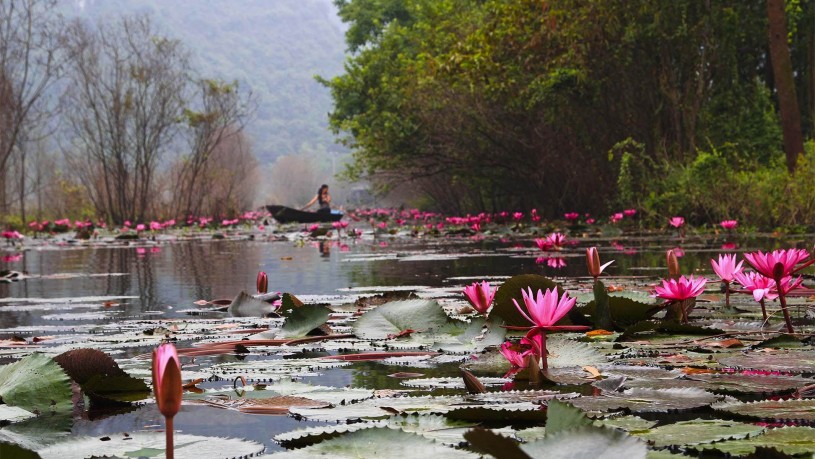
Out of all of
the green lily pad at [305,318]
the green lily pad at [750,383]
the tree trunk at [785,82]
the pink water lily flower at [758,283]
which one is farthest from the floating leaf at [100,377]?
the tree trunk at [785,82]

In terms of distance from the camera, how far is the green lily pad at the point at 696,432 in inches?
51.8

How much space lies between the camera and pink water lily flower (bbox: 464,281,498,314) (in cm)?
264

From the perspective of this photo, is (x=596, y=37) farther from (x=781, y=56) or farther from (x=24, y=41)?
(x=24, y=41)

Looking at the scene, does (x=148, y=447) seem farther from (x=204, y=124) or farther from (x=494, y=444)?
(x=204, y=124)

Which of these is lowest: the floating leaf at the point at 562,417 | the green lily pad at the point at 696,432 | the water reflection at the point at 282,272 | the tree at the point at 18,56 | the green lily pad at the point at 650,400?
the water reflection at the point at 282,272

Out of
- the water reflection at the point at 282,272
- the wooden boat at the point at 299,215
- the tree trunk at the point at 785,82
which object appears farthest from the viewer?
the wooden boat at the point at 299,215

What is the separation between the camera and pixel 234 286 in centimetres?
550

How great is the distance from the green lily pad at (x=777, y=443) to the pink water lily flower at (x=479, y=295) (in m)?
1.33

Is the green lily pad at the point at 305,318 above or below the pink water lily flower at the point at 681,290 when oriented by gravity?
below

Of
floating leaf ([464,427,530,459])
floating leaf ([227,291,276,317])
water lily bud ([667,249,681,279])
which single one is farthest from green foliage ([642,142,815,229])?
floating leaf ([464,427,530,459])

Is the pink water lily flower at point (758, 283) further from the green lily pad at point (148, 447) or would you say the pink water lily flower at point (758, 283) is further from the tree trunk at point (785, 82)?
the tree trunk at point (785, 82)

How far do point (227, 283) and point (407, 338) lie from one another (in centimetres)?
328

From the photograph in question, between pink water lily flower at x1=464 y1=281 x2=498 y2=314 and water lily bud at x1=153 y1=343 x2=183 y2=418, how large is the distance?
66.0 inches

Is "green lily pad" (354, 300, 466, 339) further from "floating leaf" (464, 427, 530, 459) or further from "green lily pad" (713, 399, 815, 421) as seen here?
"floating leaf" (464, 427, 530, 459)
